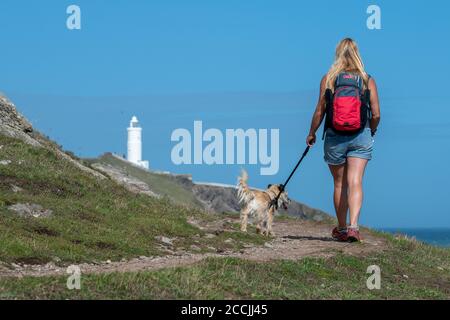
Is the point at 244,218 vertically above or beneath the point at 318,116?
beneath

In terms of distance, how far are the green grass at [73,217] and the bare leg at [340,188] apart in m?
2.60

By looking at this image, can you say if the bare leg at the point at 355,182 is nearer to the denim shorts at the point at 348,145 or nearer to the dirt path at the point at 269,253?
the denim shorts at the point at 348,145

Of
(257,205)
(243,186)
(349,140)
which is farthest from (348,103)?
(257,205)

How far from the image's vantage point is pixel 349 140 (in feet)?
59.5

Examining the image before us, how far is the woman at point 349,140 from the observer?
18.0 m

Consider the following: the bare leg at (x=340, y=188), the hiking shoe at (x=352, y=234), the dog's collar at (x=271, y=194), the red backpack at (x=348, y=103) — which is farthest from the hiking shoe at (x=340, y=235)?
the red backpack at (x=348, y=103)

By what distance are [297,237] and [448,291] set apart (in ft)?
21.0

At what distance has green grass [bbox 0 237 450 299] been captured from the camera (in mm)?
11734

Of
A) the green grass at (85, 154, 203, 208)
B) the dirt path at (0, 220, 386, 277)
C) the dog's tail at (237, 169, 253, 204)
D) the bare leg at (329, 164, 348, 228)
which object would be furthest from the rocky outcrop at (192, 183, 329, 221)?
the bare leg at (329, 164, 348, 228)

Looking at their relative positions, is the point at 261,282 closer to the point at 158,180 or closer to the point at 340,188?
the point at 340,188

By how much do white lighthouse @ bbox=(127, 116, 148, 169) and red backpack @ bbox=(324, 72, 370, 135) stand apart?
280ft

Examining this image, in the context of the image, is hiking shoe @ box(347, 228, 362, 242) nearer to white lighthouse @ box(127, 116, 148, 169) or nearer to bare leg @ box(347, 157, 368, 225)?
bare leg @ box(347, 157, 368, 225)

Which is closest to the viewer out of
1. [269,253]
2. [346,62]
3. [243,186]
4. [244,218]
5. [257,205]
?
[346,62]

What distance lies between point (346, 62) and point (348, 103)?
966mm
